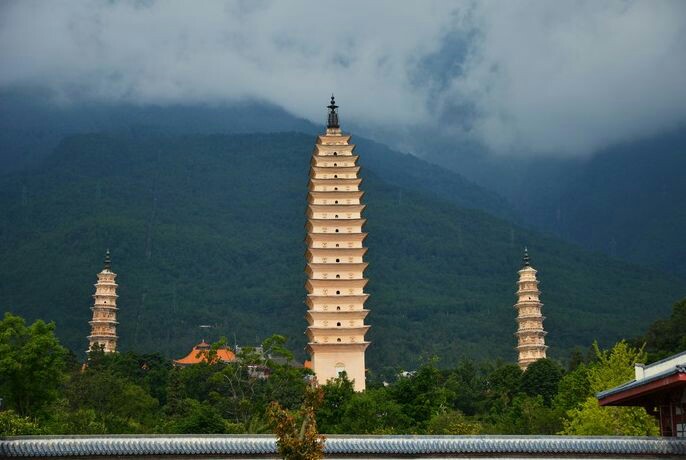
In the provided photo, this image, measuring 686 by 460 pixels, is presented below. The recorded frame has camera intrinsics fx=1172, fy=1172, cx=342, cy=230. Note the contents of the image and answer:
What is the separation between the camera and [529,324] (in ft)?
298

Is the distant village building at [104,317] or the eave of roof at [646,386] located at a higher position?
the distant village building at [104,317]

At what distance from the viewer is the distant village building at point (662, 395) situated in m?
26.7

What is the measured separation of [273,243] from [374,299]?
27562 millimetres

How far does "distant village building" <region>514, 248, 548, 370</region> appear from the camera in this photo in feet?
295

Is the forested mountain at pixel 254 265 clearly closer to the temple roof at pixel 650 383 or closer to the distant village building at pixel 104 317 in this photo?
the distant village building at pixel 104 317

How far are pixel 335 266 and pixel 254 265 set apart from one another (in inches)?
3597

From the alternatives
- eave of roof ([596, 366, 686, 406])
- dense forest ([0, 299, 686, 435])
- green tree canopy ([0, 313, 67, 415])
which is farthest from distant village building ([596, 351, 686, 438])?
green tree canopy ([0, 313, 67, 415])

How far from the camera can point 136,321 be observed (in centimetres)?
14300

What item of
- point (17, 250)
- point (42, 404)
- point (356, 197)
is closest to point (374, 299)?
point (17, 250)

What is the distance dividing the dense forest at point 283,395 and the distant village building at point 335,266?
527 cm

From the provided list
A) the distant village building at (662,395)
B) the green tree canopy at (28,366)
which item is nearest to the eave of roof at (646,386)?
the distant village building at (662,395)

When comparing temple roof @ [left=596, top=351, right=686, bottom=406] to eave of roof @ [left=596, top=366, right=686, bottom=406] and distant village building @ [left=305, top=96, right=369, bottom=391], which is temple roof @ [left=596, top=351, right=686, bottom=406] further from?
distant village building @ [left=305, top=96, right=369, bottom=391]

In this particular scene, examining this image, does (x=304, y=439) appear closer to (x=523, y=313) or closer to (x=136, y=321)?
(x=523, y=313)

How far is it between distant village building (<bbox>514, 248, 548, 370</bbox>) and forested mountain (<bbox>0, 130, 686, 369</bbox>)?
126 feet
